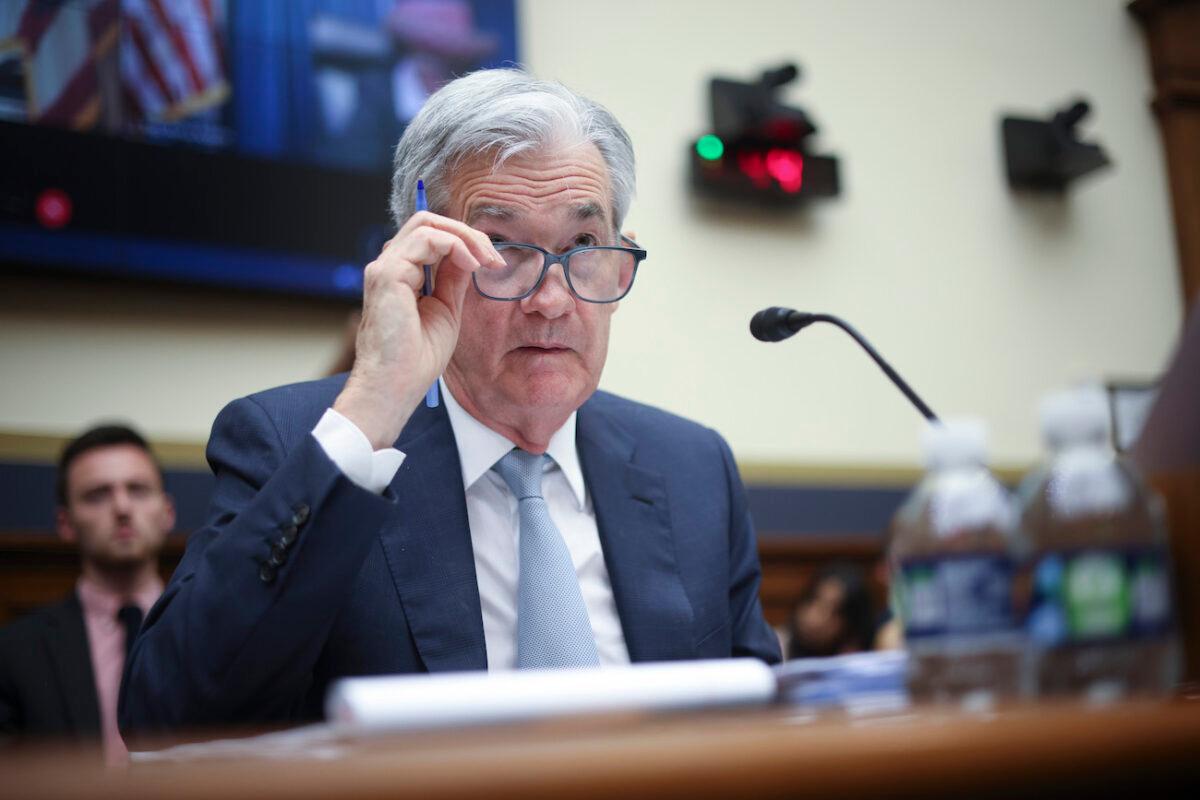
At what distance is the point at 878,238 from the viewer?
157 inches

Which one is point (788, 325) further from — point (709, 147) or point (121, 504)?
point (709, 147)

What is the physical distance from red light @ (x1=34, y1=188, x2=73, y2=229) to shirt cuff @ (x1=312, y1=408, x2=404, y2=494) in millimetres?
2007

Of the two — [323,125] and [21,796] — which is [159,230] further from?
[21,796]

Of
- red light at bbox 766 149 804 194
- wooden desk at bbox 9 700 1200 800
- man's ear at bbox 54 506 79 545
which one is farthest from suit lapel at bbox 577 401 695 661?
red light at bbox 766 149 804 194

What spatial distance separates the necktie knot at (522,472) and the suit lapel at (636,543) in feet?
0.29

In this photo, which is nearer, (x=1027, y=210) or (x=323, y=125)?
(x=323, y=125)

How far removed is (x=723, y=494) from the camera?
1526 millimetres

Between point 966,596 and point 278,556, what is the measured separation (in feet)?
1.90

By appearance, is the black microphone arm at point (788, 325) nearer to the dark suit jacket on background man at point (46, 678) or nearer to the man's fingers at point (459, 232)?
the man's fingers at point (459, 232)

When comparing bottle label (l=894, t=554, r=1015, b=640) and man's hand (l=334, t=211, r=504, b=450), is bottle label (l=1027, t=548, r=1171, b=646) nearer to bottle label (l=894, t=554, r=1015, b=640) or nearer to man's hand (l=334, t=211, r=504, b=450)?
bottle label (l=894, t=554, r=1015, b=640)

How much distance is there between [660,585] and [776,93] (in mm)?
2758

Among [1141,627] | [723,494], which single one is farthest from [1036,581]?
[723,494]

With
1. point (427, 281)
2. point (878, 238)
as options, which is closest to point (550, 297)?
point (427, 281)

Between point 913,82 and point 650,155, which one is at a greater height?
point 913,82
